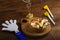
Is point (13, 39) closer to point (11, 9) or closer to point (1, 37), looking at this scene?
point (1, 37)

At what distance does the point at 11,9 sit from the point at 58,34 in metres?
0.48

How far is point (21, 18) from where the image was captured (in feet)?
4.52

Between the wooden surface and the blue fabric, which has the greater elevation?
the wooden surface

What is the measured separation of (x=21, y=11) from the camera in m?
1.46

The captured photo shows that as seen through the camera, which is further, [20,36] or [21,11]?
[21,11]

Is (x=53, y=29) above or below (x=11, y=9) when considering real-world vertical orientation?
below

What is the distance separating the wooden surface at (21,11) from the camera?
4.05ft

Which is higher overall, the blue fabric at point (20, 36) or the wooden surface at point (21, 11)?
the wooden surface at point (21, 11)

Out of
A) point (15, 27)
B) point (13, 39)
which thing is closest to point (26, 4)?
point (15, 27)

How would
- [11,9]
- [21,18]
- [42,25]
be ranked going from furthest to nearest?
[11,9] < [21,18] < [42,25]

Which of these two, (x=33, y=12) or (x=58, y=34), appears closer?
(x=58, y=34)

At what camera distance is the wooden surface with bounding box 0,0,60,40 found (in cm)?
123

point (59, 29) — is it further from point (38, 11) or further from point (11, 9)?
point (11, 9)

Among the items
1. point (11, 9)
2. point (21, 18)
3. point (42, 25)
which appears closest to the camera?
point (42, 25)
